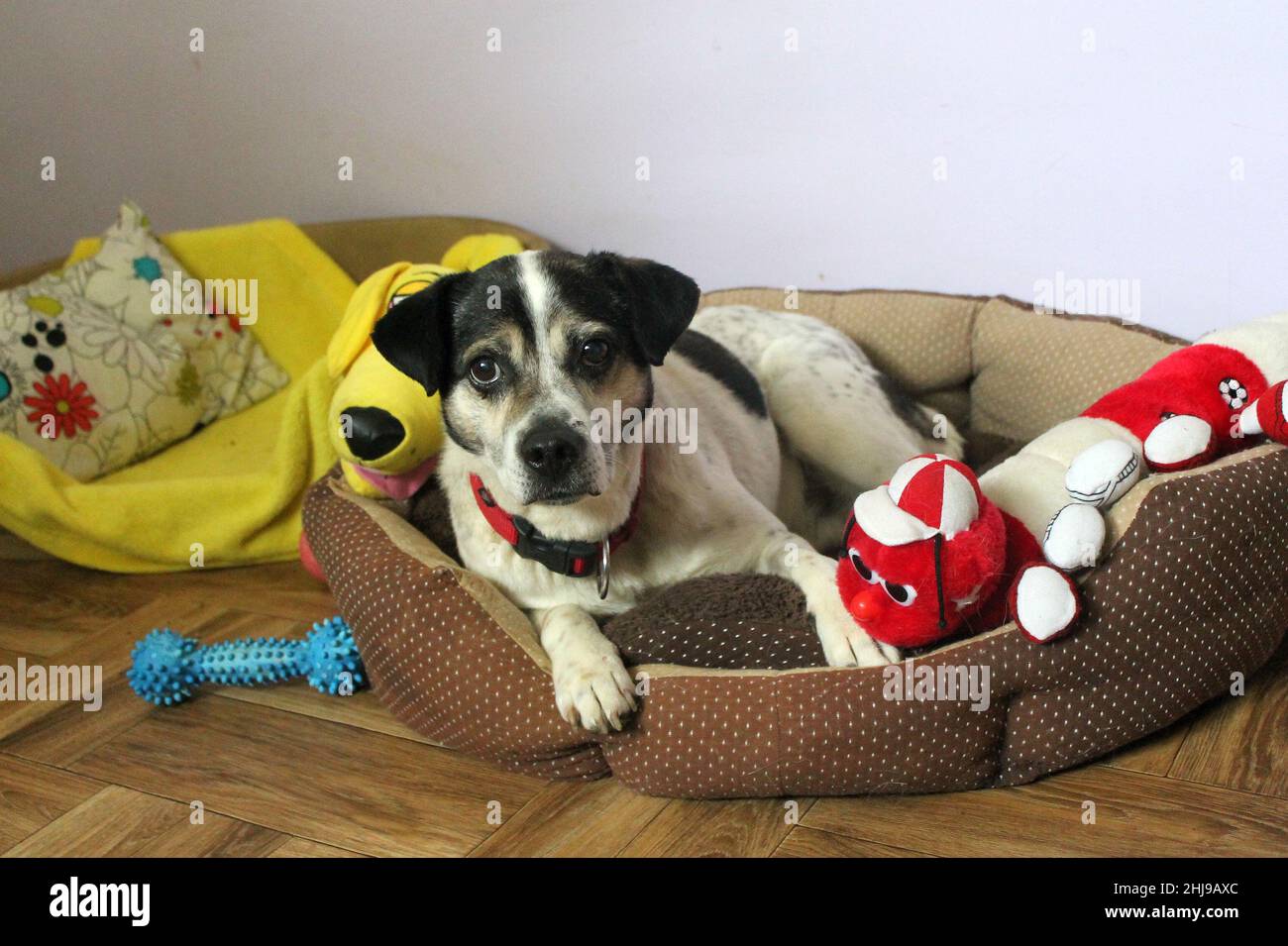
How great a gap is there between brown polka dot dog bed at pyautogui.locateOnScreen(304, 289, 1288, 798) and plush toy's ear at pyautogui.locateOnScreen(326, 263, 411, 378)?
78 centimetres

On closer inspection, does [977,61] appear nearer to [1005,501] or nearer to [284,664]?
[1005,501]

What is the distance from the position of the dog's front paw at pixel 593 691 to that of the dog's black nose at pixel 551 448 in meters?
0.35

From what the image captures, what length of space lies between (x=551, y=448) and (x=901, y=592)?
2.12ft

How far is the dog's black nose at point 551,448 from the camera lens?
6.87 ft

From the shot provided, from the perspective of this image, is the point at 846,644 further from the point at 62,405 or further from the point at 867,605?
the point at 62,405

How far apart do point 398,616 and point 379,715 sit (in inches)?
12.2

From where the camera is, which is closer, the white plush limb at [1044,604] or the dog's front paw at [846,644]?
the white plush limb at [1044,604]

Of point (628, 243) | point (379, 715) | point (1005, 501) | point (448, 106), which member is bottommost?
point (379, 715)

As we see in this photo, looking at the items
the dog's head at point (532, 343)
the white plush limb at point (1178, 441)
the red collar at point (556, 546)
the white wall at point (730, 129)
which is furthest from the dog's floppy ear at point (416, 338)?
the white wall at point (730, 129)

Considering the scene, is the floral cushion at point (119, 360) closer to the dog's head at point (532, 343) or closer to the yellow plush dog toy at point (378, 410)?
the yellow plush dog toy at point (378, 410)

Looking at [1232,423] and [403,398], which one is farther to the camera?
[403,398]

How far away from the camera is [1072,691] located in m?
2.05

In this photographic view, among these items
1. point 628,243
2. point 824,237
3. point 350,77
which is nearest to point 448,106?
point 350,77

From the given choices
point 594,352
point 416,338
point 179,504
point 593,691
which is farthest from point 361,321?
point 593,691
